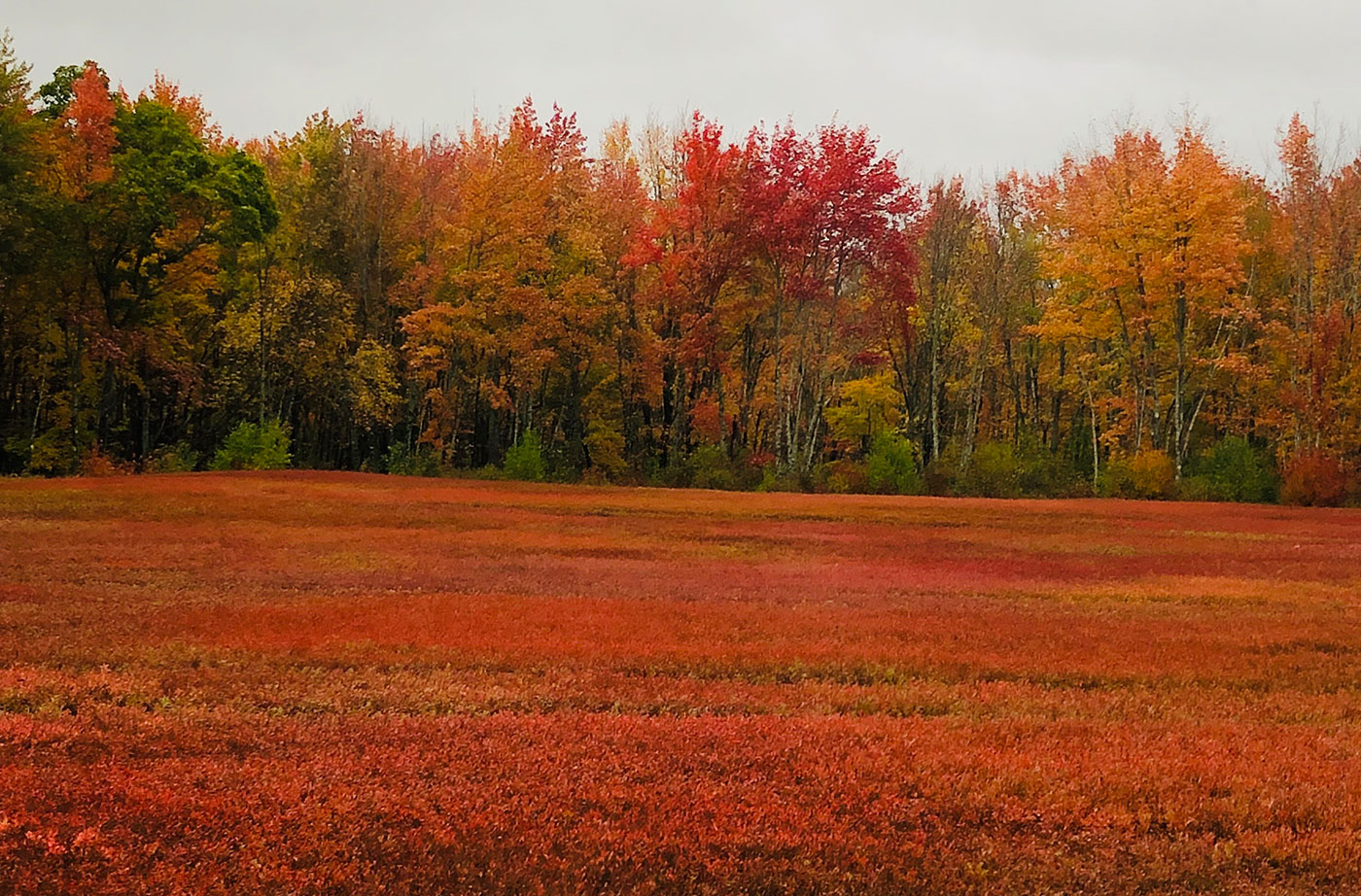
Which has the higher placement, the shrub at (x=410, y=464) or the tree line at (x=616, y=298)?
the tree line at (x=616, y=298)

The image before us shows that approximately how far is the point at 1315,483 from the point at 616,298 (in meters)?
29.1

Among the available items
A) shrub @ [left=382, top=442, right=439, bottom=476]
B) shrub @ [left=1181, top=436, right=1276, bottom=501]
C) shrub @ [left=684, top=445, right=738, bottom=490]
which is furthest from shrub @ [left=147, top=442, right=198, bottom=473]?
shrub @ [left=1181, top=436, right=1276, bottom=501]

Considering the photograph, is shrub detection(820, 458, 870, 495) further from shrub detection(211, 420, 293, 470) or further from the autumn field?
shrub detection(211, 420, 293, 470)

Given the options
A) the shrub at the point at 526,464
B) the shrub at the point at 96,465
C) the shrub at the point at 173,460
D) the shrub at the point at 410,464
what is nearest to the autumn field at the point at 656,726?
the shrub at the point at 96,465

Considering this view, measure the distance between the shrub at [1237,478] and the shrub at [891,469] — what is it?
1060cm

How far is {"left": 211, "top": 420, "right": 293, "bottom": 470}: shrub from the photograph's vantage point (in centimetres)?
3575

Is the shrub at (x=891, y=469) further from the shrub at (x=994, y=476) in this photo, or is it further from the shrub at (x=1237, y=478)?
the shrub at (x=1237, y=478)

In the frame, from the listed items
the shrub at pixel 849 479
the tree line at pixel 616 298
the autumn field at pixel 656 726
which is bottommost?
the autumn field at pixel 656 726

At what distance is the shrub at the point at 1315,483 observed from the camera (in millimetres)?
34344

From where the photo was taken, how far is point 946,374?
55.4 metres

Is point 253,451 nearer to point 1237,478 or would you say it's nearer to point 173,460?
point 173,460

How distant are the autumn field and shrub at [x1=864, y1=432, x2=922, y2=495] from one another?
21173 mm

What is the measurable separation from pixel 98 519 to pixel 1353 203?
4860 cm

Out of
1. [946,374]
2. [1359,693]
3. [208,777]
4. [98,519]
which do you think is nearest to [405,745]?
[208,777]
